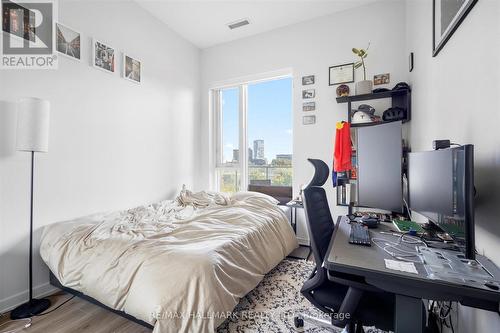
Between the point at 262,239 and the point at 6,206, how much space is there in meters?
2.10

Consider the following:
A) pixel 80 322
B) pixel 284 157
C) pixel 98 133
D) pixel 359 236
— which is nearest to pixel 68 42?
pixel 98 133

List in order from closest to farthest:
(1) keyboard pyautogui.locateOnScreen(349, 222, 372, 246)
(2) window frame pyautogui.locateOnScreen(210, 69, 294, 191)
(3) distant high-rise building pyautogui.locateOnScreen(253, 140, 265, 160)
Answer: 1. (1) keyboard pyautogui.locateOnScreen(349, 222, 372, 246)
2. (2) window frame pyautogui.locateOnScreen(210, 69, 294, 191)
3. (3) distant high-rise building pyautogui.locateOnScreen(253, 140, 265, 160)

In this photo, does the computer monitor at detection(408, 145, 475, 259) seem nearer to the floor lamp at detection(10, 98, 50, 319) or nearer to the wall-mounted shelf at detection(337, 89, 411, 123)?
the wall-mounted shelf at detection(337, 89, 411, 123)

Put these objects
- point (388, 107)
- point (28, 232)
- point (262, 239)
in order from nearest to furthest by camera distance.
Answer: point (28, 232) < point (262, 239) < point (388, 107)

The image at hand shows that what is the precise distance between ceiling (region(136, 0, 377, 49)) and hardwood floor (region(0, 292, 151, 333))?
338 centimetres

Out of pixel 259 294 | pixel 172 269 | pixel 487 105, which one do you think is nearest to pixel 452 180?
pixel 487 105

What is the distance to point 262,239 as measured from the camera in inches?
84.8

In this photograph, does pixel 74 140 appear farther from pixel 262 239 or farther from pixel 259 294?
pixel 259 294

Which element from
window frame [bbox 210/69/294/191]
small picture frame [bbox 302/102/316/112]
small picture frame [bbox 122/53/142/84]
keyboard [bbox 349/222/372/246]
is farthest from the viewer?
window frame [bbox 210/69/294/191]

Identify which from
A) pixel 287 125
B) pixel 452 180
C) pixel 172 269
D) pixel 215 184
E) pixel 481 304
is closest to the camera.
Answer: pixel 481 304

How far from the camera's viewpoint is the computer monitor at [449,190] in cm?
79

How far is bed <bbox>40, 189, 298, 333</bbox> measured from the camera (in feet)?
4.26

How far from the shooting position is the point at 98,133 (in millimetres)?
2490

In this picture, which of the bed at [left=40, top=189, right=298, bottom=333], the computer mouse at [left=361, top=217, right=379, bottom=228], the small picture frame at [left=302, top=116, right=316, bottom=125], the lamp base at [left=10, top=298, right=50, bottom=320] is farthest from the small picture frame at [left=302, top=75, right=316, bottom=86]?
the lamp base at [left=10, top=298, right=50, bottom=320]
